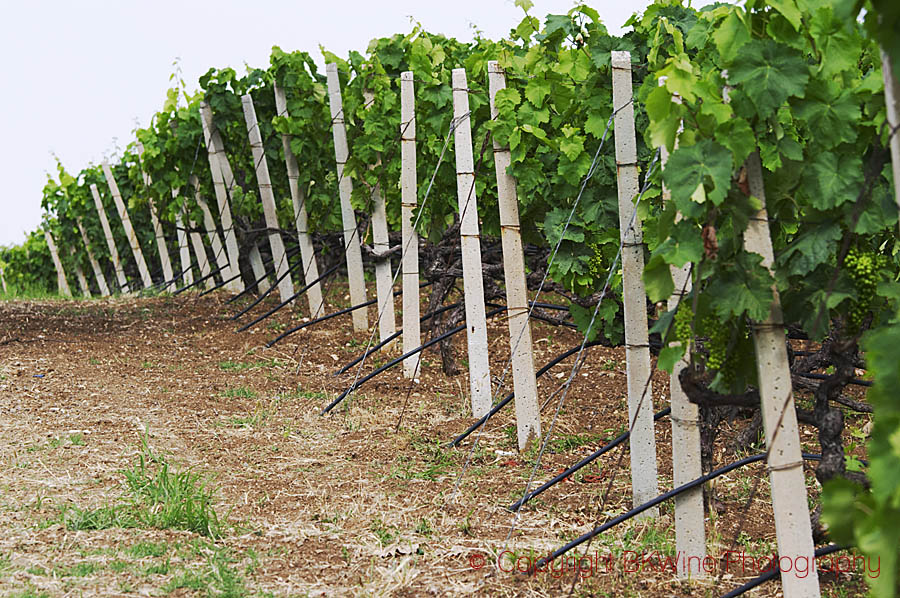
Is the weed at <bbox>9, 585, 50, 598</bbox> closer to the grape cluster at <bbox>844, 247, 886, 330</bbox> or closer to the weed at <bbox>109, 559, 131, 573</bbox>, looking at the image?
the weed at <bbox>109, 559, 131, 573</bbox>

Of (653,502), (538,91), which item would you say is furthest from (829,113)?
(538,91)

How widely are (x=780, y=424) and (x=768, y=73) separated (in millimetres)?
891

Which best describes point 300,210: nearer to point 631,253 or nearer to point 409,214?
point 409,214

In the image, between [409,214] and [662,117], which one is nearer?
[662,117]

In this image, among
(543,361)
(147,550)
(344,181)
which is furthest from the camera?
(344,181)

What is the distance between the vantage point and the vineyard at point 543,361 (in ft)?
7.26

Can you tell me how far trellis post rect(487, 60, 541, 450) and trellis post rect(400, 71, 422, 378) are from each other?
1.34m

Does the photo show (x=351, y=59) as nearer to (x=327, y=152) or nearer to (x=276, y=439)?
(x=327, y=152)

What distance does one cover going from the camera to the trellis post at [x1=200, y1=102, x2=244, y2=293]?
28.7 ft

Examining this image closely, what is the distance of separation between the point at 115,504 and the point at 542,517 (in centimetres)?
169

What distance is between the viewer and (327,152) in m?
7.86

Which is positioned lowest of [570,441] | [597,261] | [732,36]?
[570,441]

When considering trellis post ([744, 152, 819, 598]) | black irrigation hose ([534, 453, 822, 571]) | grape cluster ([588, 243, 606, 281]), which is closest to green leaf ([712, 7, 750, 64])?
trellis post ([744, 152, 819, 598])

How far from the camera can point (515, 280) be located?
13.8 feet
